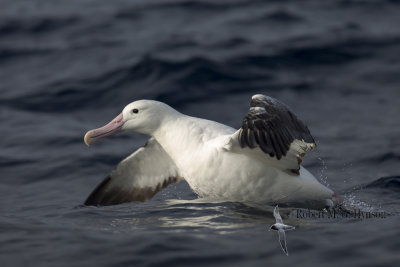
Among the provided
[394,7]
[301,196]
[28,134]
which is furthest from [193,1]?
[301,196]

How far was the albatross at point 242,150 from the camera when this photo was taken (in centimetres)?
657

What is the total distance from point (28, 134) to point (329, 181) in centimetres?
A: 478

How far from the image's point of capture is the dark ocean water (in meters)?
5.81

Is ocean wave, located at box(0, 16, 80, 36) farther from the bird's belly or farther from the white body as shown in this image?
the bird's belly

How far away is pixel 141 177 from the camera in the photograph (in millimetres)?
8672

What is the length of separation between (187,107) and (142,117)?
13.1 ft

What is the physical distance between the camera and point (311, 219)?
22.4 ft

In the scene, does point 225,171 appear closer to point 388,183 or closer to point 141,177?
point 141,177

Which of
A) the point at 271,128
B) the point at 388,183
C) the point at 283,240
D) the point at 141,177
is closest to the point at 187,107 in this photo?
the point at 141,177

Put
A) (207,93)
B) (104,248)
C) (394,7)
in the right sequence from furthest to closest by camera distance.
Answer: (394,7), (207,93), (104,248)

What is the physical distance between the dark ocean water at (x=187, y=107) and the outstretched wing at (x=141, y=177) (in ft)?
0.78

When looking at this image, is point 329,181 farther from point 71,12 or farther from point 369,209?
point 71,12

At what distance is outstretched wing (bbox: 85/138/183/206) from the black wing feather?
210 cm

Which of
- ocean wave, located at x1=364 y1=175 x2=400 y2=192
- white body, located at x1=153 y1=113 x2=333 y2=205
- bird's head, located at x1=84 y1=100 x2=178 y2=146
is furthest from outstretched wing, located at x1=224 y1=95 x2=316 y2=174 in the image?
ocean wave, located at x1=364 y1=175 x2=400 y2=192
